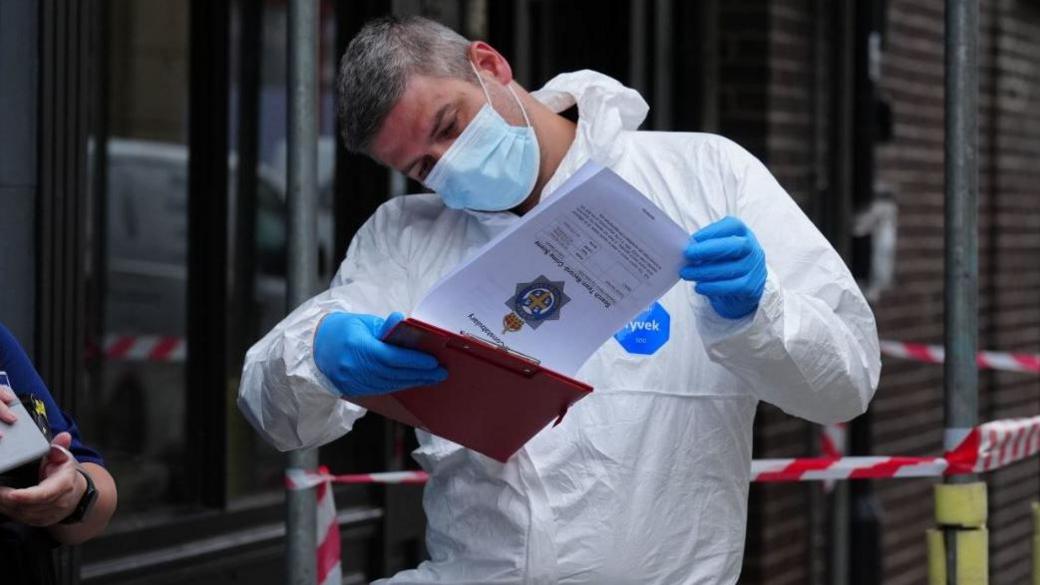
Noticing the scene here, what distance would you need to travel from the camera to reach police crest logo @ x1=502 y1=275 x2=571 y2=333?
9.37 ft

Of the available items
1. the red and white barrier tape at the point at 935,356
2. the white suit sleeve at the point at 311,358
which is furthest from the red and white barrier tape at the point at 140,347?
the white suit sleeve at the point at 311,358

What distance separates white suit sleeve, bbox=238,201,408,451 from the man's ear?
29 cm

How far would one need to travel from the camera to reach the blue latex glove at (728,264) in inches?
107

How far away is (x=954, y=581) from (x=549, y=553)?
1.59 meters

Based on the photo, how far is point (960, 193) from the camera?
13.7ft

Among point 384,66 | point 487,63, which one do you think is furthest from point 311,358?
point 487,63

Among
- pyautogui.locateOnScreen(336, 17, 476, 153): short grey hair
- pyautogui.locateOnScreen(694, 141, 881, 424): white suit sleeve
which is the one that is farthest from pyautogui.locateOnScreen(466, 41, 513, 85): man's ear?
pyautogui.locateOnScreen(694, 141, 881, 424): white suit sleeve

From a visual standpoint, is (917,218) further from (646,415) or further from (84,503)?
(84,503)

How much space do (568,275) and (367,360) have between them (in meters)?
0.33

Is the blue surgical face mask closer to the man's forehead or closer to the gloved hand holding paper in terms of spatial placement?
the man's forehead

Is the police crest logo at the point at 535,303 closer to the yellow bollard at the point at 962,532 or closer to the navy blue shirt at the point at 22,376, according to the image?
the navy blue shirt at the point at 22,376

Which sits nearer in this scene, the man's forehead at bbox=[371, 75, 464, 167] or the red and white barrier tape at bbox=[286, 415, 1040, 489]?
the man's forehead at bbox=[371, 75, 464, 167]

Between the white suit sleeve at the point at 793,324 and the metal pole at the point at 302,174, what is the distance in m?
0.89

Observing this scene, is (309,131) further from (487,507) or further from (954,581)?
(954,581)
